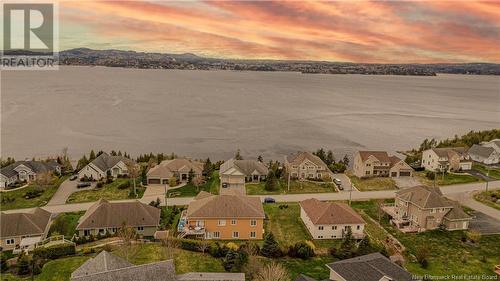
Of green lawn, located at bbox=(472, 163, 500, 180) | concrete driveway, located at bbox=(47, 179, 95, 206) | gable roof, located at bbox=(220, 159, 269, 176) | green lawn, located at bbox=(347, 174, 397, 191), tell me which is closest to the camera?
concrete driveway, located at bbox=(47, 179, 95, 206)

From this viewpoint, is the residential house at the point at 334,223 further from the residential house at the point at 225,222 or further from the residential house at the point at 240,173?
the residential house at the point at 240,173

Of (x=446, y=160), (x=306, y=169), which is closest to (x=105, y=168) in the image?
(x=306, y=169)

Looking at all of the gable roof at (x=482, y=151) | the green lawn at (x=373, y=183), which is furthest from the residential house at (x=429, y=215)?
the gable roof at (x=482, y=151)

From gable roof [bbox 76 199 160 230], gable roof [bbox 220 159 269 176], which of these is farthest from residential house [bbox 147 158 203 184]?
gable roof [bbox 76 199 160 230]

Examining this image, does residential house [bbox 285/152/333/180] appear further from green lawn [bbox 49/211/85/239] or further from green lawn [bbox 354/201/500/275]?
green lawn [bbox 49/211/85/239]

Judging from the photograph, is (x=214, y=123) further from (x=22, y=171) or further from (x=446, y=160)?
(x=446, y=160)

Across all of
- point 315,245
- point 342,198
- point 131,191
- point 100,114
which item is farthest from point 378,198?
point 100,114
